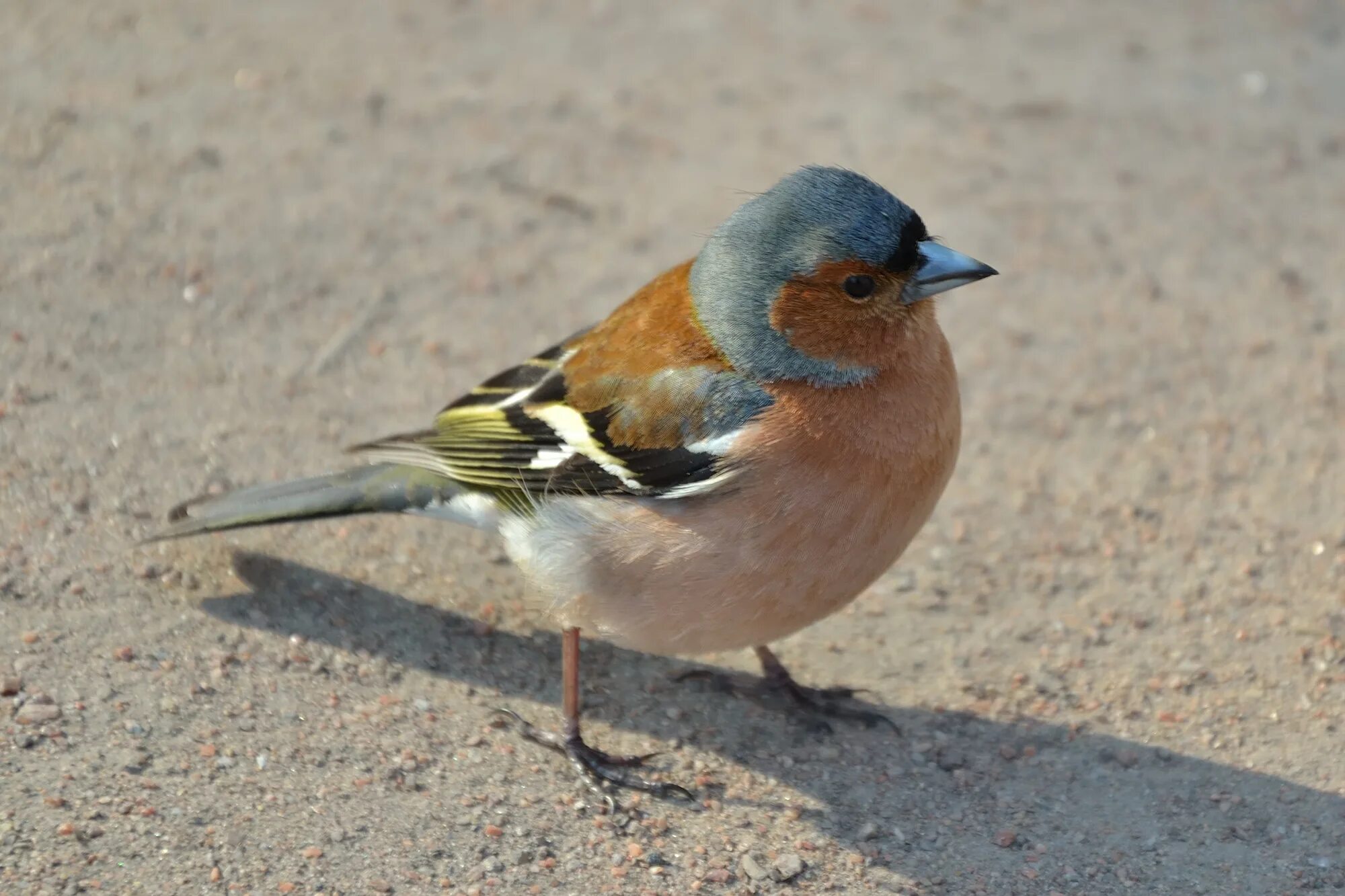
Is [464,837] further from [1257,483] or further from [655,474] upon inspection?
[1257,483]

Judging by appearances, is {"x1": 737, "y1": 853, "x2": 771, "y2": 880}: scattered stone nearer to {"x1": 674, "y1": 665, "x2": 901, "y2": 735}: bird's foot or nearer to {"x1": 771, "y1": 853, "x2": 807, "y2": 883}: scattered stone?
{"x1": 771, "y1": 853, "x2": 807, "y2": 883}: scattered stone

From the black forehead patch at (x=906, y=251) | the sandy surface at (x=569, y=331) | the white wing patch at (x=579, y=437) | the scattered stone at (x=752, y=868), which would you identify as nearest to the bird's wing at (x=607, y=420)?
the white wing patch at (x=579, y=437)

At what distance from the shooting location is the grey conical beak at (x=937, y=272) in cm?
425

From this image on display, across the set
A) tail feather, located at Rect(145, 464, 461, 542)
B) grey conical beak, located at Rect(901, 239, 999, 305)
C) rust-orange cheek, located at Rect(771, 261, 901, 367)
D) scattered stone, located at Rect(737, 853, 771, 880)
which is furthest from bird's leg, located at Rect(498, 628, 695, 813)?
grey conical beak, located at Rect(901, 239, 999, 305)

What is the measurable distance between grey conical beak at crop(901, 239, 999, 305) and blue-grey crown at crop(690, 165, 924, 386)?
6cm

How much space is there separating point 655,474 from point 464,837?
1150 millimetres

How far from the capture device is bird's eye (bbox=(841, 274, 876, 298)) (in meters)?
4.28

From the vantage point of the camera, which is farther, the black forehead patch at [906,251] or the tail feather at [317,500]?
the tail feather at [317,500]

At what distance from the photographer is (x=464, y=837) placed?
416cm

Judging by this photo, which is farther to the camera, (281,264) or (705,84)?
(705,84)

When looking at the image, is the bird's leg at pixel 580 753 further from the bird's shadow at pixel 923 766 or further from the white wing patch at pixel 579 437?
the white wing patch at pixel 579 437

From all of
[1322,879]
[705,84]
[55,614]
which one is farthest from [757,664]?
[705,84]

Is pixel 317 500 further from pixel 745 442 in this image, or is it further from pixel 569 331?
pixel 569 331

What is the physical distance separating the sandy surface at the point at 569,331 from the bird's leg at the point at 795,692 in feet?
0.26
